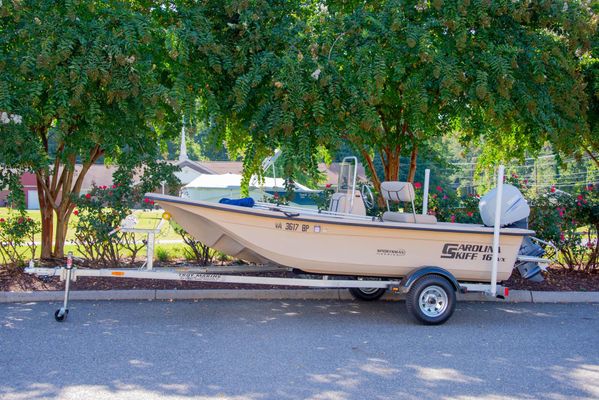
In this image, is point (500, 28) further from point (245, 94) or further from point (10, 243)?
point (10, 243)

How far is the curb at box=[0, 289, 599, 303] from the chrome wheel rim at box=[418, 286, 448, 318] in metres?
1.67

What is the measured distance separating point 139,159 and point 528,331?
20.1 ft

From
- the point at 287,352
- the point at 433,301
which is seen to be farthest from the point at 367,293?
the point at 287,352

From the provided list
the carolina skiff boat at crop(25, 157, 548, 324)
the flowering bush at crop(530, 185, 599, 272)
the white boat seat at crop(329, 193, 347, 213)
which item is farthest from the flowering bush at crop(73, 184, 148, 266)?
the flowering bush at crop(530, 185, 599, 272)

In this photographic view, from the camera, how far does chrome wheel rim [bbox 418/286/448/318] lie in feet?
26.1

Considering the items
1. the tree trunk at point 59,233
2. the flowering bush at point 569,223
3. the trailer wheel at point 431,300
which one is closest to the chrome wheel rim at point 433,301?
the trailer wheel at point 431,300

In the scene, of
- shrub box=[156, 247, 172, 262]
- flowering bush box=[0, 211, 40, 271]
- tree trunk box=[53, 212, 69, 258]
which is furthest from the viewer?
shrub box=[156, 247, 172, 262]

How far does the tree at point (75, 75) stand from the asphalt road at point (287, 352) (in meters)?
2.44

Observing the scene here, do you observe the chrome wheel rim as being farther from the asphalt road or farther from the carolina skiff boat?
the asphalt road

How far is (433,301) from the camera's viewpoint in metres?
Result: 8.05

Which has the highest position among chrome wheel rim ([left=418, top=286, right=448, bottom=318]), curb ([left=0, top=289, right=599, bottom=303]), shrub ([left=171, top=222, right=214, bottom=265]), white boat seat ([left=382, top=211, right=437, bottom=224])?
white boat seat ([left=382, top=211, right=437, bottom=224])

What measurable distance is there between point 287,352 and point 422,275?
2143 millimetres

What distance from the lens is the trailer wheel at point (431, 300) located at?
308 inches

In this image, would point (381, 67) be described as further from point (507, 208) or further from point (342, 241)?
point (342, 241)
